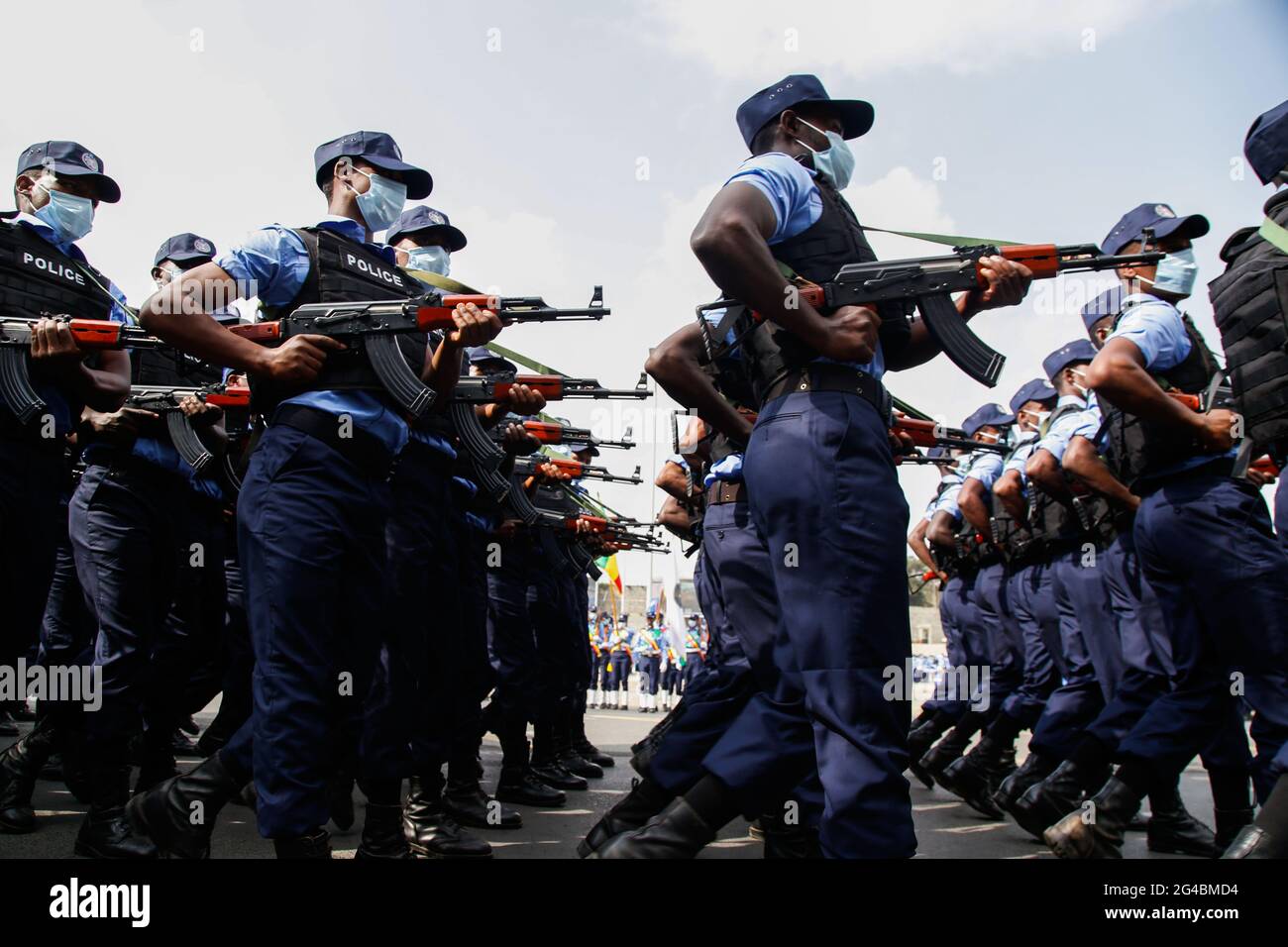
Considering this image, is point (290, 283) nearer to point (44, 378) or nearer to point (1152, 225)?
point (44, 378)

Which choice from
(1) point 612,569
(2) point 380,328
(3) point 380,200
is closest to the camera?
(2) point 380,328

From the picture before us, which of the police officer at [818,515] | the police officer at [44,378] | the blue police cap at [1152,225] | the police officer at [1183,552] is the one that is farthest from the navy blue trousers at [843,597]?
the police officer at [44,378]

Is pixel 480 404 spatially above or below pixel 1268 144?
below

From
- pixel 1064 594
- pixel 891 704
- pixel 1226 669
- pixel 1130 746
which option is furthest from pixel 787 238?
pixel 1064 594

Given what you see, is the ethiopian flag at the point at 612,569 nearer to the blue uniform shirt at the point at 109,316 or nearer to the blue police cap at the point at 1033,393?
the blue police cap at the point at 1033,393

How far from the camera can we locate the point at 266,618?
3219 millimetres

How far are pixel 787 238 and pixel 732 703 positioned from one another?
1869 mm

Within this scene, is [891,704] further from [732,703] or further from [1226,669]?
[1226,669]

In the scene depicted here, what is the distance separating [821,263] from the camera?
312 cm

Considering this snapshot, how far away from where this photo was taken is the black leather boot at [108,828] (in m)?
4.05

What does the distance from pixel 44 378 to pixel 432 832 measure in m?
2.49

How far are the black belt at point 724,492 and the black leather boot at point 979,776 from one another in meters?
3.09

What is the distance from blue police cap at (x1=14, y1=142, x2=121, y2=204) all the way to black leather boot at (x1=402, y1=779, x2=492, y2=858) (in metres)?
3.20

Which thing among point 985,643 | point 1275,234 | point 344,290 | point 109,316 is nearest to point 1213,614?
point 1275,234
